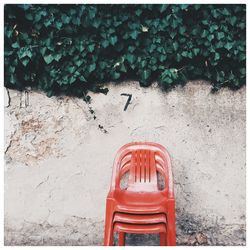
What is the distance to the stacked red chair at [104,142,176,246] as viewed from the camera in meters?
2.71

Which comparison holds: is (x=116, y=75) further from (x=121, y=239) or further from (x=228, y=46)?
(x=121, y=239)

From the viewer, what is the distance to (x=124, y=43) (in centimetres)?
336

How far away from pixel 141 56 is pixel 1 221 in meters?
2.00

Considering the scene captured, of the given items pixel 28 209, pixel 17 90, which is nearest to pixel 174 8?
pixel 17 90

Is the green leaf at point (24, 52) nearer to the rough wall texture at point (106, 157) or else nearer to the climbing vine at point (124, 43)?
the climbing vine at point (124, 43)

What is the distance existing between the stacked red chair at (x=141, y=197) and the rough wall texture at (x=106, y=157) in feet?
0.83

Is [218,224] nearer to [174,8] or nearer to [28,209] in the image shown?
[28,209]

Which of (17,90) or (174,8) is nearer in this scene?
(174,8)

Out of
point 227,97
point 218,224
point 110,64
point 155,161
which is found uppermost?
point 110,64

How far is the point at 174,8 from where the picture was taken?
327 cm

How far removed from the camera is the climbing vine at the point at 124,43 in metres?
3.29

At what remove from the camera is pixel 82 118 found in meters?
3.48

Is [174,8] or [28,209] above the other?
[174,8]

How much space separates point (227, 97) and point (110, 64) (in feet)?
3.69
